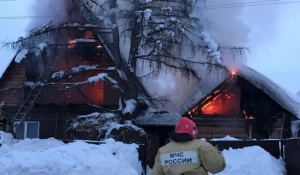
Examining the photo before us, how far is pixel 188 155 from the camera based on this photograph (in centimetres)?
447

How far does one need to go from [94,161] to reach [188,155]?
5.29 m

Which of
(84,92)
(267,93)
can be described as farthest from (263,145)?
(84,92)

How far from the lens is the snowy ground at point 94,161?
29.4ft

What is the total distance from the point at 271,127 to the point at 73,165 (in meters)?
11.9

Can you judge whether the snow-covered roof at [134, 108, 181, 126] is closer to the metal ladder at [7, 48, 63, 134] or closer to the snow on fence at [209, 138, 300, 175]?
the metal ladder at [7, 48, 63, 134]

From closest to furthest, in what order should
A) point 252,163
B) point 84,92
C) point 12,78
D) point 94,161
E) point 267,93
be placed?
1. point 94,161
2. point 252,163
3. point 267,93
4. point 84,92
5. point 12,78

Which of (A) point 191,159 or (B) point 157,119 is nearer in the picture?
(A) point 191,159

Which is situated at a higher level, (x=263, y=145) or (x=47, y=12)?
(x=47, y=12)

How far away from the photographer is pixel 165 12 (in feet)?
55.8

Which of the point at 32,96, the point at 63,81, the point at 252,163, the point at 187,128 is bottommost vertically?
the point at 252,163

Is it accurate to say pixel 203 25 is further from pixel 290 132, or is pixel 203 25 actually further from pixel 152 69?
pixel 290 132

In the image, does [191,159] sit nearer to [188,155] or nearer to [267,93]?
A: [188,155]

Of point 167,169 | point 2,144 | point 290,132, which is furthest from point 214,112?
point 167,169

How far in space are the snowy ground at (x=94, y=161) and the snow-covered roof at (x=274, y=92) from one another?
682cm
